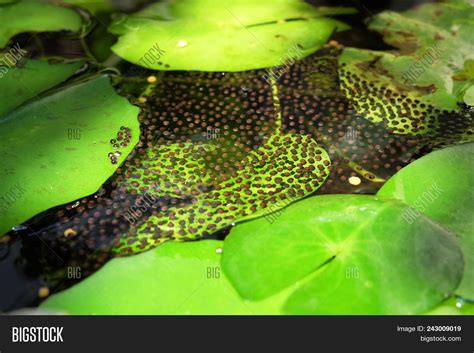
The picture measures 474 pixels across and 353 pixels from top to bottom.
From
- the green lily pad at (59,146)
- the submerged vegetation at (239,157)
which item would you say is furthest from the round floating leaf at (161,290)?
the green lily pad at (59,146)

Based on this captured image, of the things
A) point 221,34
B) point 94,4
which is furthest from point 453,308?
point 94,4

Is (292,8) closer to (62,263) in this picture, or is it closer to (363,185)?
(363,185)

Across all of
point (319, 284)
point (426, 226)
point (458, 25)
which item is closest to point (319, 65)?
point (458, 25)

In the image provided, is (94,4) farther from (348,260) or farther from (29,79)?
(348,260)

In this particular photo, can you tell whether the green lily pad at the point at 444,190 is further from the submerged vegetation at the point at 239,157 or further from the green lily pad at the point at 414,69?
the green lily pad at the point at 414,69

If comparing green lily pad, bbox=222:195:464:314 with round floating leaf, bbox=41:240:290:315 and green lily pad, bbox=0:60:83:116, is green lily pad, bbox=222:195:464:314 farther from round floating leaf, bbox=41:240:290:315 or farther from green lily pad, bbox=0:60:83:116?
green lily pad, bbox=0:60:83:116
